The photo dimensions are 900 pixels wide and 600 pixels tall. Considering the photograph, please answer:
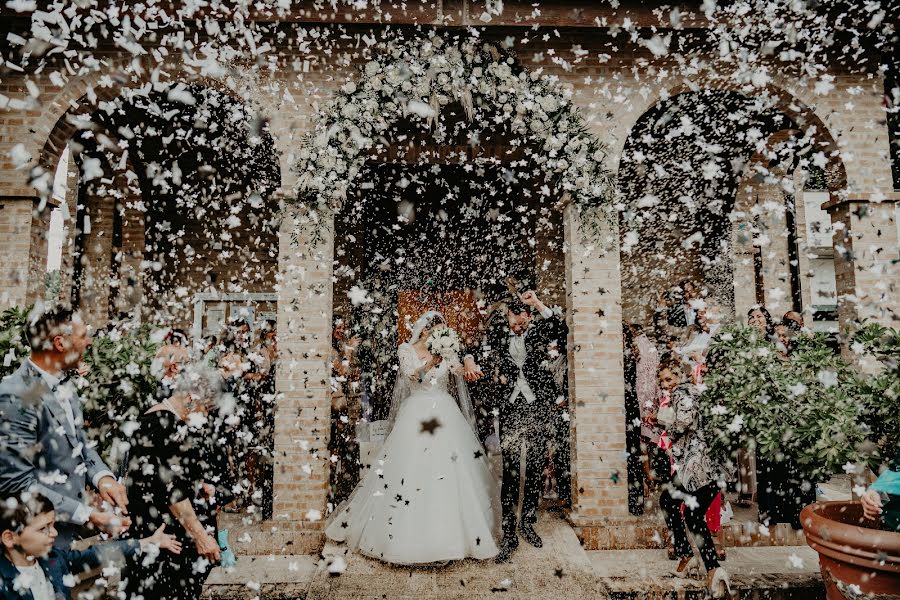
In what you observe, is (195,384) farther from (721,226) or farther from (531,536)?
(721,226)

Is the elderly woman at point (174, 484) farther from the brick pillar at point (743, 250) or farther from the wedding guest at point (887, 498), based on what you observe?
the brick pillar at point (743, 250)

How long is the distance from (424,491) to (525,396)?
136cm

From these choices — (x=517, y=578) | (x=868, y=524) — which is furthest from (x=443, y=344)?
(x=868, y=524)

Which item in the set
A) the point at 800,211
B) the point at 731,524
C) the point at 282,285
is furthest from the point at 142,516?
the point at 800,211

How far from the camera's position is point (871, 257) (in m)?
5.38

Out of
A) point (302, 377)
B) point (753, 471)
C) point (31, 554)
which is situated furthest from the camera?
point (753, 471)

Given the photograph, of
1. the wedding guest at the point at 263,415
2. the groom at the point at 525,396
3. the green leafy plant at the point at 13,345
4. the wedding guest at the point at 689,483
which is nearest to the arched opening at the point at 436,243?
the wedding guest at the point at 263,415

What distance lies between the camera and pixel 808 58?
5.47m

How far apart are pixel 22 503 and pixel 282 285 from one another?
10.1ft

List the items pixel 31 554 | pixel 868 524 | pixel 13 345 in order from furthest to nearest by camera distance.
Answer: pixel 13 345 → pixel 868 524 → pixel 31 554

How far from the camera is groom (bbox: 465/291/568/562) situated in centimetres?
482

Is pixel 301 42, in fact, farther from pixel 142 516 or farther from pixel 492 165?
pixel 142 516

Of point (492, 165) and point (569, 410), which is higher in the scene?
point (492, 165)

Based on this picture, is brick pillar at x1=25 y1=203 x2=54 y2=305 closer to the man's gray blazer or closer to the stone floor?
the man's gray blazer
